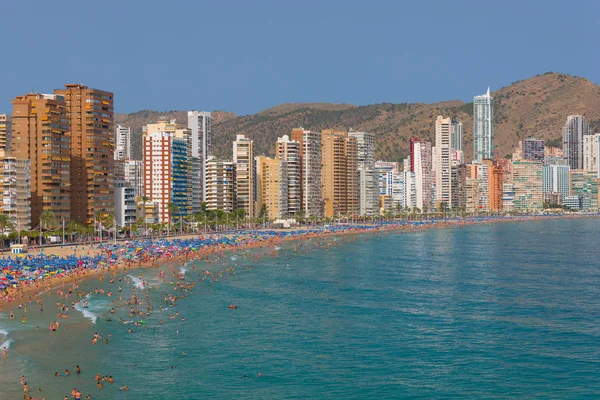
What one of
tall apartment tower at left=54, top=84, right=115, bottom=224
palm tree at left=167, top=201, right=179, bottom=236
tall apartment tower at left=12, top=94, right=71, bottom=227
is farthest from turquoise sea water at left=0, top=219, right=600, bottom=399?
palm tree at left=167, top=201, right=179, bottom=236

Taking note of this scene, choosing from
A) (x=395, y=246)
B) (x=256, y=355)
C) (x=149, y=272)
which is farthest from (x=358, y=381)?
(x=395, y=246)

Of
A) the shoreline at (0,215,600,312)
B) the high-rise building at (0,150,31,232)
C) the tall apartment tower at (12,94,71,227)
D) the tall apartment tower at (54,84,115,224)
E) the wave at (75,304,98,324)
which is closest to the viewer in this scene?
the wave at (75,304,98,324)

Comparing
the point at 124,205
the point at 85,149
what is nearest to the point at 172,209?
the point at 124,205

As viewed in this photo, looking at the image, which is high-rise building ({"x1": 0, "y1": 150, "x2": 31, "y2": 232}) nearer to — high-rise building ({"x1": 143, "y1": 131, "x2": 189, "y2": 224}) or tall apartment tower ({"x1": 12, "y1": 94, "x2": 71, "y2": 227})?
tall apartment tower ({"x1": 12, "y1": 94, "x2": 71, "y2": 227})

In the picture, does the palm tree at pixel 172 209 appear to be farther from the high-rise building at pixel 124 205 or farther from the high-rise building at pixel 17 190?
the high-rise building at pixel 17 190

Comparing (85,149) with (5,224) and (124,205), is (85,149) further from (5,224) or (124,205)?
(5,224)

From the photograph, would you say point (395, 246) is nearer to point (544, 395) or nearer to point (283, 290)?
point (283, 290)
